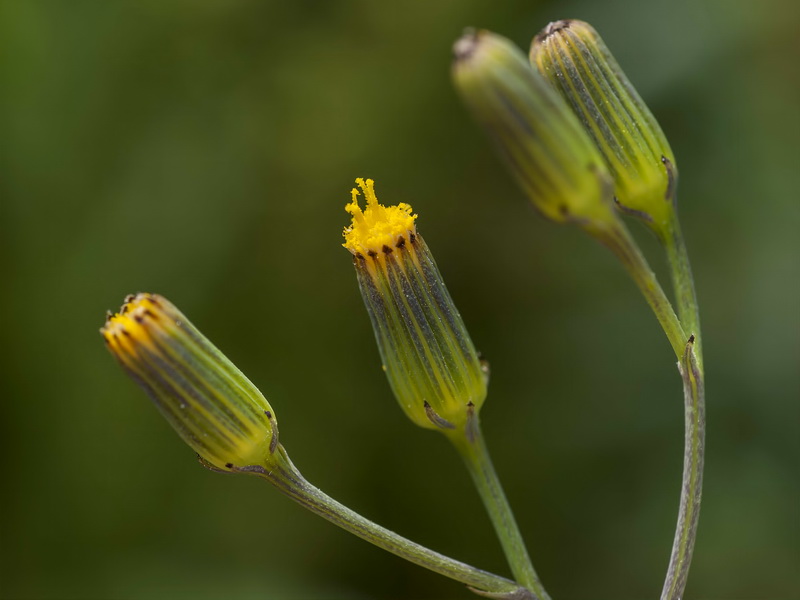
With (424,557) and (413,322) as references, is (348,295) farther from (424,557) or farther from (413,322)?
(424,557)

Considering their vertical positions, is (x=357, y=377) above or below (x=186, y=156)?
below

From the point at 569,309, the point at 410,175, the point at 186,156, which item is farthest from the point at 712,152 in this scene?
the point at 186,156

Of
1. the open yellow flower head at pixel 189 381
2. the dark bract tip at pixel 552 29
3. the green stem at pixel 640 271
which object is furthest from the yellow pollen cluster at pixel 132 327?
the dark bract tip at pixel 552 29

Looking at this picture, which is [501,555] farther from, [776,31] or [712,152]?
[776,31]

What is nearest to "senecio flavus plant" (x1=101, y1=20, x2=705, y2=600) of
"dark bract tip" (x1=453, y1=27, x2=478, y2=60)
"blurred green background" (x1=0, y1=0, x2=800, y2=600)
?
"dark bract tip" (x1=453, y1=27, x2=478, y2=60)

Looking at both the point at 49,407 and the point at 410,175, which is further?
the point at 410,175

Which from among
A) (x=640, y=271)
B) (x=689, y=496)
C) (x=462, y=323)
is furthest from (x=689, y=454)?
(x=462, y=323)

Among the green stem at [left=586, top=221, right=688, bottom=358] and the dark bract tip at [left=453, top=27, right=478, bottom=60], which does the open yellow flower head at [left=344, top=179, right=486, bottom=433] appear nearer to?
the green stem at [left=586, top=221, right=688, bottom=358]
